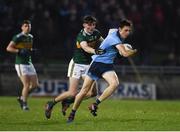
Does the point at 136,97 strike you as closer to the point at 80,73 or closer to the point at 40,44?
the point at 40,44

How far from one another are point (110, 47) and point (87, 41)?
0.97 m

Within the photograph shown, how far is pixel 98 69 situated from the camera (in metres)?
17.1

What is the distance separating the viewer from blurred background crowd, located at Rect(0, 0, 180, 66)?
98.1 feet

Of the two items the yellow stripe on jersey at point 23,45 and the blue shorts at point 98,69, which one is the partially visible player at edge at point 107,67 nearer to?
the blue shorts at point 98,69

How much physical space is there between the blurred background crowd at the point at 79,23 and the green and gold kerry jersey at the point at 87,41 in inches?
431

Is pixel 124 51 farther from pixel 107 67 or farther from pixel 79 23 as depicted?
pixel 79 23

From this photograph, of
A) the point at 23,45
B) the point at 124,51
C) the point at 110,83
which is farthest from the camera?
the point at 23,45

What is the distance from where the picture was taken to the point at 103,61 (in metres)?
17.2

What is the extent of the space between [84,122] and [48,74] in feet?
45.2

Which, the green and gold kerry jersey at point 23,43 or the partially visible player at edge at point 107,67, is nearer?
the partially visible player at edge at point 107,67

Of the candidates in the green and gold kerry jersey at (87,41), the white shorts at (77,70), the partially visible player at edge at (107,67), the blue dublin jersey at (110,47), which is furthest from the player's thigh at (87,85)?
the white shorts at (77,70)

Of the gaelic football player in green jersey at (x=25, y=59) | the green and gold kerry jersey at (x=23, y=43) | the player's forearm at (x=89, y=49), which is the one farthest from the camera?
the green and gold kerry jersey at (x=23, y=43)

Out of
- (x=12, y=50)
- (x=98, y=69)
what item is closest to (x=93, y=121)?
(x=98, y=69)

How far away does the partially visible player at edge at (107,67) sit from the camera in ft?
55.5
